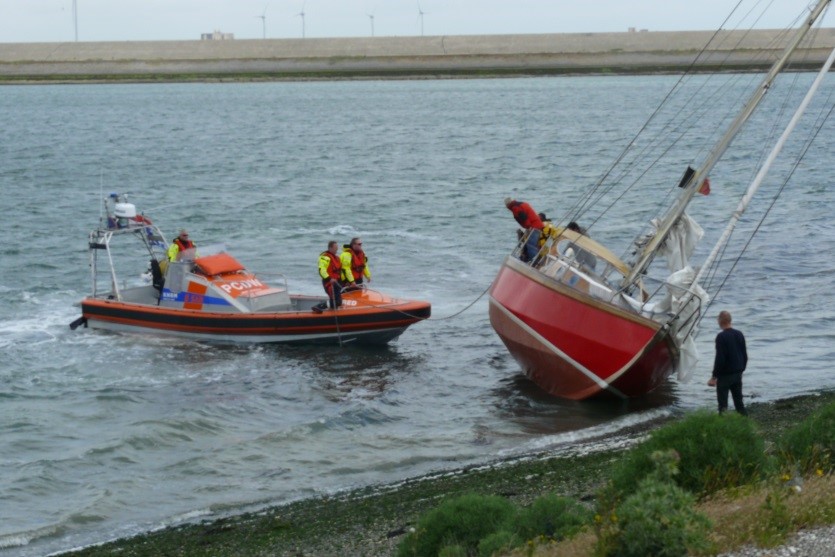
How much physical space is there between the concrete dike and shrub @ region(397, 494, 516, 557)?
14929 centimetres

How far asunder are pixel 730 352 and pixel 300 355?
9.46 m

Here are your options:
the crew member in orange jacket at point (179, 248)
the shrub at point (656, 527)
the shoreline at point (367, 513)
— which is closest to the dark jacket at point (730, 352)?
the shoreline at point (367, 513)

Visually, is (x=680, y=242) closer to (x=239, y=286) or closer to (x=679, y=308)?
(x=679, y=308)

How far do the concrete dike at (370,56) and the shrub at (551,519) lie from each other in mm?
149131

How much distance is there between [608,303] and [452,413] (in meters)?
3.00

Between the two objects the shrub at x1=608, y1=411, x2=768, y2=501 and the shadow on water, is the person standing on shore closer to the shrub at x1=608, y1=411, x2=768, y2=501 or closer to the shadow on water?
the shadow on water

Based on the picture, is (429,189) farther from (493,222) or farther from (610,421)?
(610,421)

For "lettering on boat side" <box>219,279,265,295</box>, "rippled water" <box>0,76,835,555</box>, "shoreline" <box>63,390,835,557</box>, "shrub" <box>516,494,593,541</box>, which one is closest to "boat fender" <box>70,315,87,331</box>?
"rippled water" <box>0,76,835,555</box>

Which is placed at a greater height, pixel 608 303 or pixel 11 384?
pixel 608 303

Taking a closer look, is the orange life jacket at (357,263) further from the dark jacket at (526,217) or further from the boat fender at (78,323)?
the boat fender at (78,323)

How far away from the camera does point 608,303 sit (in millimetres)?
17656

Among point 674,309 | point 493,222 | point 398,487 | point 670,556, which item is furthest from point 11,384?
point 493,222

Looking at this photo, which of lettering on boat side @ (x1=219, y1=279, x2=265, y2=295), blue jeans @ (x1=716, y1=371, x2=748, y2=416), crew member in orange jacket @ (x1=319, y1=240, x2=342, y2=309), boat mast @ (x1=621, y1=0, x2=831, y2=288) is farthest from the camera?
lettering on boat side @ (x1=219, y1=279, x2=265, y2=295)

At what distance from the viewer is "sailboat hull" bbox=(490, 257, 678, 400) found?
17.5 m
